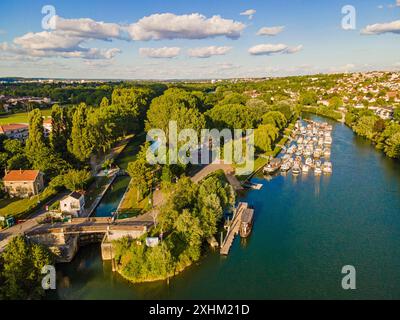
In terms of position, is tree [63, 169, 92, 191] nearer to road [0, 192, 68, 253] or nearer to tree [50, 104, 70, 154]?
road [0, 192, 68, 253]

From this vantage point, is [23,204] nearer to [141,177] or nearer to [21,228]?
[21,228]

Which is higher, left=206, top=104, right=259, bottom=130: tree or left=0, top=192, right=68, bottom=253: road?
left=206, top=104, right=259, bottom=130: tree

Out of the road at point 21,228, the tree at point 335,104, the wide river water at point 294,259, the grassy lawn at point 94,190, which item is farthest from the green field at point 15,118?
the tree at point 335,104

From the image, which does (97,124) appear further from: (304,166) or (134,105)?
(304,166)

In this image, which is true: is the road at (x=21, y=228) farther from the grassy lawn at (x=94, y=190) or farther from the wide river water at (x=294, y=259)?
the wide river water at (x=294, y=259)

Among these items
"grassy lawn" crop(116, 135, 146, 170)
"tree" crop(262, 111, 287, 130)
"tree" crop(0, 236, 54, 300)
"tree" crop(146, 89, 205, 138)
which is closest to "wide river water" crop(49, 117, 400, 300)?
"tree" crop(0, 236, 54, 300)
